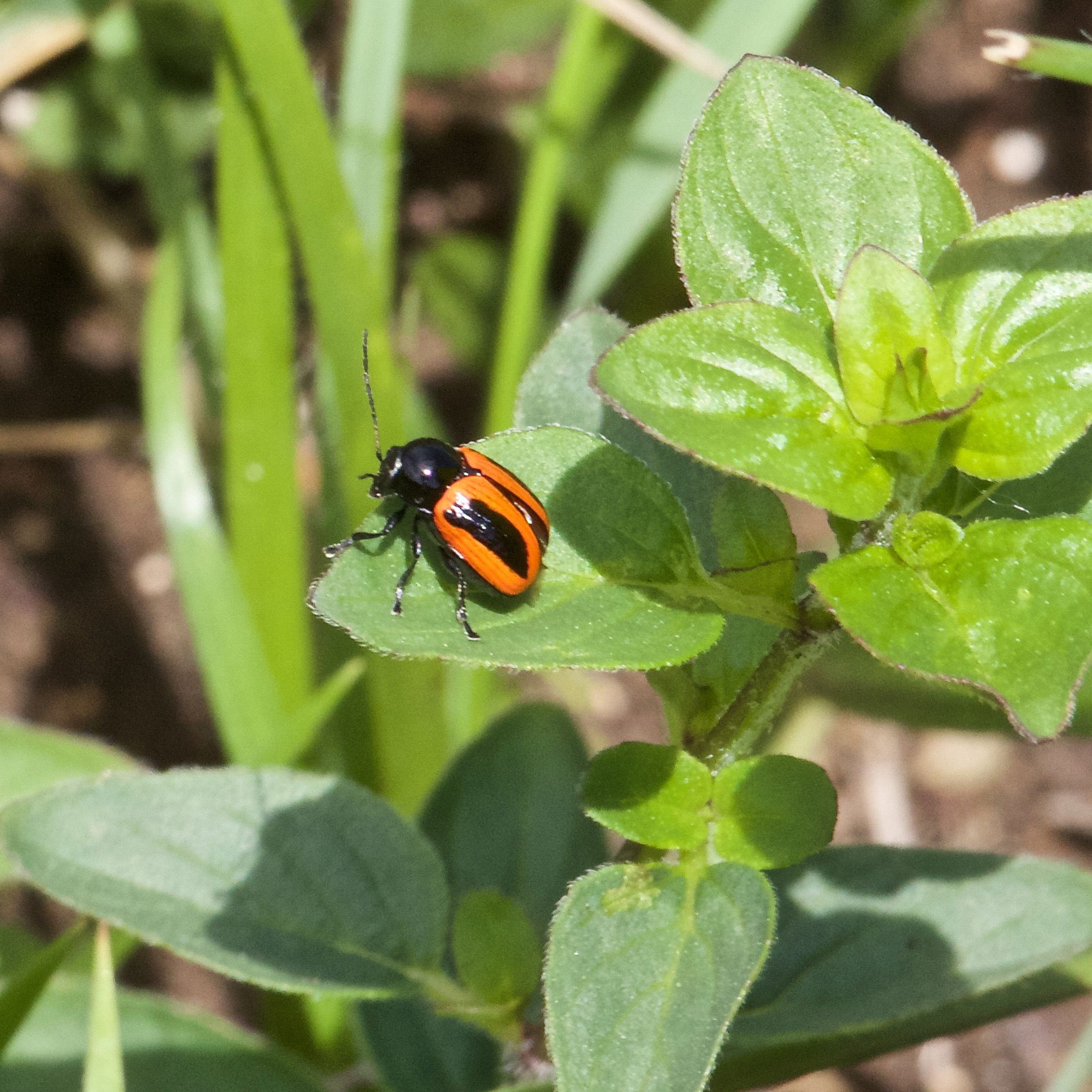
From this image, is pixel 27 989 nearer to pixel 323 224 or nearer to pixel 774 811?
pixel 774 811

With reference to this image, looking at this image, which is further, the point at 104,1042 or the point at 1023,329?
the point at 104,1042

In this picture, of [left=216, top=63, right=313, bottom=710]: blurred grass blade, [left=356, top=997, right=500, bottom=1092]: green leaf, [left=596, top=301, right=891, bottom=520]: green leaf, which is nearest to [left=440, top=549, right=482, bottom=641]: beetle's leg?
[left=596, top=301, right=891, bottom=520]: green leaf

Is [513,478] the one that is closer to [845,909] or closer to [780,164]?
[780,164]

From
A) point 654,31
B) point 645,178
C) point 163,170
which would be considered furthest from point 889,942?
point 163,170

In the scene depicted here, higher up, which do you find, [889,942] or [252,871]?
[252,871]

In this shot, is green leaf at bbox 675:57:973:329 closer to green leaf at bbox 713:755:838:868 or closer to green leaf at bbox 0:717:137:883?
green leaf at bbox 713:755:838:868

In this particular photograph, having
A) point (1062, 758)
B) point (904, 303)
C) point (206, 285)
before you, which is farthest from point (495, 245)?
point (904, 303)
